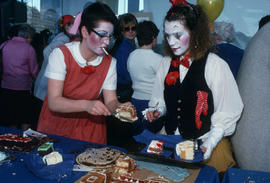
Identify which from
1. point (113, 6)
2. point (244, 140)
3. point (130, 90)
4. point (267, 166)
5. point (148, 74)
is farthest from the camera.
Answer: point (113, 6)

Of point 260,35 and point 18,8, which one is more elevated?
point 18,8

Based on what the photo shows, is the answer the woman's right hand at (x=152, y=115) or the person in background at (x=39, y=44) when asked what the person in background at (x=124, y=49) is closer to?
the woman's right hand at (x=152, y=115)

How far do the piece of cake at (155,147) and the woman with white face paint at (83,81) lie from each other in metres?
0.36

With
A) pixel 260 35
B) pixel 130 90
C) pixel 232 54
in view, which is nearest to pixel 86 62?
pixel 260 35

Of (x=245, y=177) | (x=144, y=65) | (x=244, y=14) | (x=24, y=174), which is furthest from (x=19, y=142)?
(x=244, y=14)

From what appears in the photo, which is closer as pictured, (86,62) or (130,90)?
(86,62)

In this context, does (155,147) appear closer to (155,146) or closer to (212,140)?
(155,146)

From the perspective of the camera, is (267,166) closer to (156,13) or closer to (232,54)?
(232,54)

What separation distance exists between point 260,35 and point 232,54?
794mm

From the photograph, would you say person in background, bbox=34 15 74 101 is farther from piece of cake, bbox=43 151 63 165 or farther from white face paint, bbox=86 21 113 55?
piece of cake, bbox=43 151 63 165

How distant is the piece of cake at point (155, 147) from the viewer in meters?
1.42

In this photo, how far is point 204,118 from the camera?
5.63 ft

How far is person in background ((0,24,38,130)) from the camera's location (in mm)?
3479

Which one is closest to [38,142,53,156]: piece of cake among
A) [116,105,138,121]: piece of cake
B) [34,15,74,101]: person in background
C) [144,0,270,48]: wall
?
[116,105,138,121]: piece of cake
